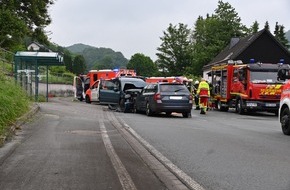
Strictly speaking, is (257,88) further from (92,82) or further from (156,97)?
(92,82)

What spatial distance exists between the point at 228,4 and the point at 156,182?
78867 mm

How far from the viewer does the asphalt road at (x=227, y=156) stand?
6949 mm

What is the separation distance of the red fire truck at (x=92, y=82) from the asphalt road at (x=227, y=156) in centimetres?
1925

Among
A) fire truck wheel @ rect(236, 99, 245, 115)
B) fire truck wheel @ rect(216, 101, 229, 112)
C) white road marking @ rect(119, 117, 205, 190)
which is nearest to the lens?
white road marking @ rect(119, 117, 205, 190)

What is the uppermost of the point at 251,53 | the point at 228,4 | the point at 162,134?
the point at 228,4

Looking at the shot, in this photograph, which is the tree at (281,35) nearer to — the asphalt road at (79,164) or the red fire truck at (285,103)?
the red fire truck at (285,103)

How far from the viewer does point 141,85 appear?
84.7 ft

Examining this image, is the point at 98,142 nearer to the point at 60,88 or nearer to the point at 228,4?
the point at 60,88

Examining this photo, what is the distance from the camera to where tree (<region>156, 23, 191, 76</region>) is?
108562 mm

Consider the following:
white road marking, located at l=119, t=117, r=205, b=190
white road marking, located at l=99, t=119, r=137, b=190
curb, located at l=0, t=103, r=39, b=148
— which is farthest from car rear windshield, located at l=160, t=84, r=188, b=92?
white road marking, located at l=99, t=119, r=137, b=190

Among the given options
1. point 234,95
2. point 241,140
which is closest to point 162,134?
point 241,140

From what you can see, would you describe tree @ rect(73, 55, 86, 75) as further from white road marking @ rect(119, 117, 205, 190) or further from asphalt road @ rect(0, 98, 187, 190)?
white road marking @ rect(119, 117, 205, 190)

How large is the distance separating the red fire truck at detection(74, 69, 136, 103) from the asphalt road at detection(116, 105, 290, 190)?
63.2 ft

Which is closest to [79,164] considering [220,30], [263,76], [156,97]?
[156,97]
